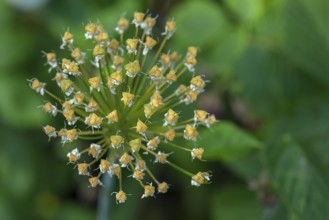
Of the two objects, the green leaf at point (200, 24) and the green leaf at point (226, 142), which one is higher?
the green leaf at point (200, 24)

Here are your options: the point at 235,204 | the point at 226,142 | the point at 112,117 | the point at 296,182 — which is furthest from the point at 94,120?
the point at 235,204

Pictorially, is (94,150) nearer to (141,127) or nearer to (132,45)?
(141,127)

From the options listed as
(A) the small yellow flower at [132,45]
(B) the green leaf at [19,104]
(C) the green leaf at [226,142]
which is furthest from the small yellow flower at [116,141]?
(B) the green leaf at [19,104]

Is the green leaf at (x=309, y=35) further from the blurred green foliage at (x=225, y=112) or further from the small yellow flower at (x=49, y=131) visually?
the small yellow flower at (x=49, y=131)

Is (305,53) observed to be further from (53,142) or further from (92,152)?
(53,142)

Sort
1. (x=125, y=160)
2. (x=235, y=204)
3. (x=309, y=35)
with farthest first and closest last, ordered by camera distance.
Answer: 1. (x=235, y=204)
2. (x=309, y=35)
3. (x=125, y=160)

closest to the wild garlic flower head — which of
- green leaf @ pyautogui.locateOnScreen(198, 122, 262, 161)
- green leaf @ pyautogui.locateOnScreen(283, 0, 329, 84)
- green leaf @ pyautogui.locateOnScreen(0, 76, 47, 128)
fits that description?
green leaf @ pyautogui.locateOnScreen(198, 122, 262, 161)

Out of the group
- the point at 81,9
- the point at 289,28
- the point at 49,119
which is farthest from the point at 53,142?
the point at 289,28

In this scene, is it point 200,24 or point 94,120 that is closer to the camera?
point 94,120
